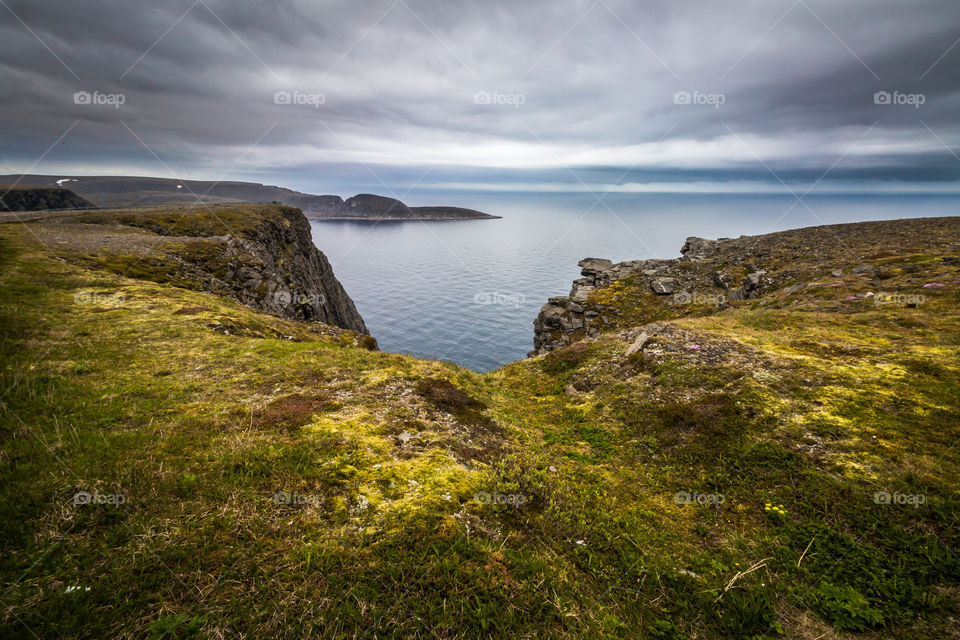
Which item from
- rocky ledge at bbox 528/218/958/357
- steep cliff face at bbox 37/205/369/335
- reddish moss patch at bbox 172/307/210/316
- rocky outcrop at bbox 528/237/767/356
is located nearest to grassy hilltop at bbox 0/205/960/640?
reddish moss patch at bbox 172/307/210/316

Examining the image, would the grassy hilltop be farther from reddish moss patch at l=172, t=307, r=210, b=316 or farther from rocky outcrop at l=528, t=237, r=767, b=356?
rocky outcrop at l=528, t=237, r=767, b=356

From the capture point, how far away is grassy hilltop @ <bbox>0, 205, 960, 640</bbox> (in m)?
5.05

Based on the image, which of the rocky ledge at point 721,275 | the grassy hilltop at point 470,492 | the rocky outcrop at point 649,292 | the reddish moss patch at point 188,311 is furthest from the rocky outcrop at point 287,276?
the rocky outcrop at point 649,292

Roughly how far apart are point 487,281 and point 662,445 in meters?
164

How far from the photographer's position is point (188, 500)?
250 inches

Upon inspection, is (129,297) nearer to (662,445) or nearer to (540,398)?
(540,398)

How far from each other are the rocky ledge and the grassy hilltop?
29.9 meters

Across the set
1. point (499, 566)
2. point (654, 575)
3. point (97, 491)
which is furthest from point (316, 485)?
point (654, 575)

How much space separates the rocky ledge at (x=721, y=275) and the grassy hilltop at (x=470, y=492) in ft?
98.1

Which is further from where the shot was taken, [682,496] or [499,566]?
[682,496]

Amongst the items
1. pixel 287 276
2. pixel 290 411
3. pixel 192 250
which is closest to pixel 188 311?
pixel 290 411

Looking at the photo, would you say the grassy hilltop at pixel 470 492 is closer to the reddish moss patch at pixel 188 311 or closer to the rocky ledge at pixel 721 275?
the reddish moss patch at pixel 188 311

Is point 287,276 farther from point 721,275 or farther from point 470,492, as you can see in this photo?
point 721,275

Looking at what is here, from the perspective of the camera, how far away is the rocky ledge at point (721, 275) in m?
41.9
